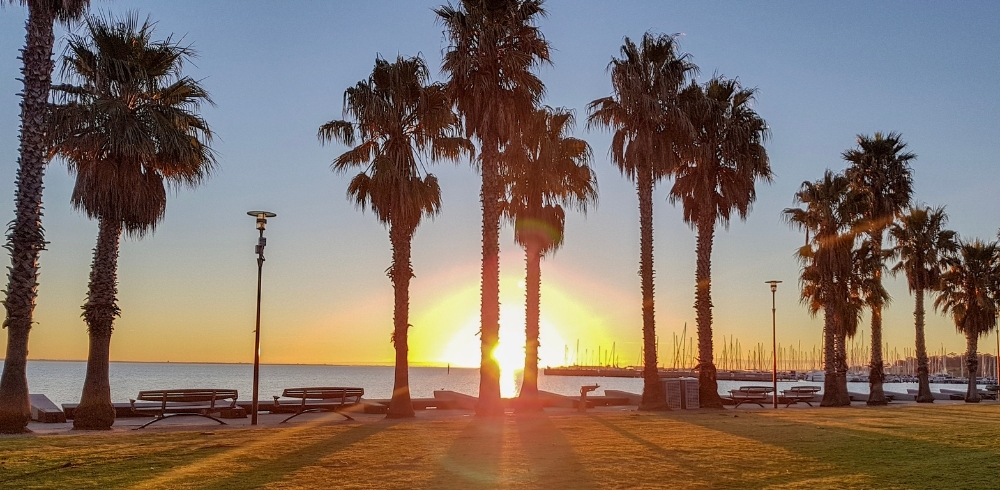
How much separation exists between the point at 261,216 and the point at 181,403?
5.93 metres

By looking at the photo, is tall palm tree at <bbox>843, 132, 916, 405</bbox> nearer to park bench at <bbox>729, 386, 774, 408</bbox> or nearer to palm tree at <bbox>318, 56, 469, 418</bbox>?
park bench at <bbox>729, 386, 774, 408</bbox>

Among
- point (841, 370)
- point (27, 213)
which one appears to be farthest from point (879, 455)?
point (841, 370)

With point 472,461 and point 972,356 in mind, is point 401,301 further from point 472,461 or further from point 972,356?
point 972,356

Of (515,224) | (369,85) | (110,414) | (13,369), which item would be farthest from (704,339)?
(13,369)

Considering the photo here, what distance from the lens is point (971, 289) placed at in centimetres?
5025

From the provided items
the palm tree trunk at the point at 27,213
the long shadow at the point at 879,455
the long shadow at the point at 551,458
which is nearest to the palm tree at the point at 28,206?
the palm tree trunk at the point at 27,213

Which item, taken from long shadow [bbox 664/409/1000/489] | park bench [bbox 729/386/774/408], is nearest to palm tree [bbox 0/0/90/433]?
long shadow [bbox 664/409/1000/489]

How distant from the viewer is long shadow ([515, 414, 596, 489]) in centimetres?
1252

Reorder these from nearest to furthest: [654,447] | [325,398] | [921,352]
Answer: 1. [654,447]
2. [325,398]
3. [921,352]

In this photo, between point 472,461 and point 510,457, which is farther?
point 510,457

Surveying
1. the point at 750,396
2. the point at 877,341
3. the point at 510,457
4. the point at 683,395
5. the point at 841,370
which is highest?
the point at 877,341

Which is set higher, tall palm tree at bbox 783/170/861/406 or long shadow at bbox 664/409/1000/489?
tall palm tree at bbox 783/170/861/406

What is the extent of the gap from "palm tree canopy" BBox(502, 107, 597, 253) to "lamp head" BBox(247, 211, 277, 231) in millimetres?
10257

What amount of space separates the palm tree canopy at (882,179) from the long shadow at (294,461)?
31280mm
